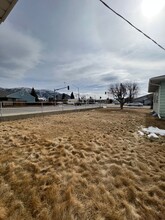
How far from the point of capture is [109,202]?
2.40 meters

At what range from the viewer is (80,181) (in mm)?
2855

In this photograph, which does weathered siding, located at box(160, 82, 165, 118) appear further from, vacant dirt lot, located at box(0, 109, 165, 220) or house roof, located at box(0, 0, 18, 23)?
house roof, located at box(0, 0, 18, 23)

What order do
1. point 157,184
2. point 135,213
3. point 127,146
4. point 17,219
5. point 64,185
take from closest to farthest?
point 17,219
point 135,213
point 64,185
point 157,184
point 127,146

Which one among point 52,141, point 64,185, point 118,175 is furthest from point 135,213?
point 52,141

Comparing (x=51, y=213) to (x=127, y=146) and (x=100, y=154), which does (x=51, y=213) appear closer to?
(x=100, y=154)

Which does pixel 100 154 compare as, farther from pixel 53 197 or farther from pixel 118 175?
pixel 53 197

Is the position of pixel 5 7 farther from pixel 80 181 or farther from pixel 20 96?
pixel 20 96

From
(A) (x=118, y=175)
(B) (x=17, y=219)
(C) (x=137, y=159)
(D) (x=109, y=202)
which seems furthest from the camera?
(C) (x=137, y=159)

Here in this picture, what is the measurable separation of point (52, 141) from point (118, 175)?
2.41 m

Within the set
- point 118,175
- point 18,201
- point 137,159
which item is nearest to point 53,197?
point 18,201

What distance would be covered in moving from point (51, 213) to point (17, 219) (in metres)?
0.44

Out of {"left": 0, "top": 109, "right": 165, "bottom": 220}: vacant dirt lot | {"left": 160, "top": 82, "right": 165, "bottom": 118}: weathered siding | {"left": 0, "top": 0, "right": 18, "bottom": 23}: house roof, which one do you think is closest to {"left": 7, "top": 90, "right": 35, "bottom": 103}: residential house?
{"left": 160, "top": 82, "right": 165, "bottom": 118}: weathered siding

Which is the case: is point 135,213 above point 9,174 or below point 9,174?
below

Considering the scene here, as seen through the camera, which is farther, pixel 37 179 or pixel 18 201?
pixel 37 179
